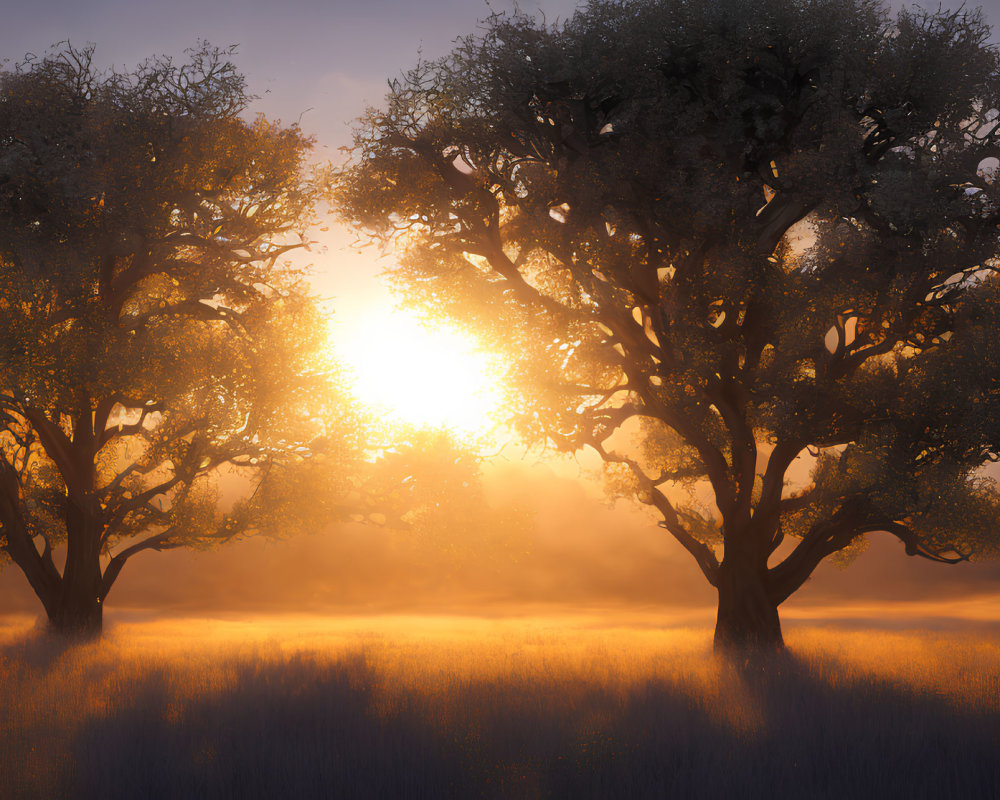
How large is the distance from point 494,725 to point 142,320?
594 inches

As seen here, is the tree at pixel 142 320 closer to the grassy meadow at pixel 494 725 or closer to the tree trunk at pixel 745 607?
the grassy meadow at pixel 494 725

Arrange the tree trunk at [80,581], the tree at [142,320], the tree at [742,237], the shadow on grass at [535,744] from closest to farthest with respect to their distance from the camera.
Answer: the shadow on grass at [535,744], the tree at [742,237], the tree at [142,320], the tree trunk at [80,581]

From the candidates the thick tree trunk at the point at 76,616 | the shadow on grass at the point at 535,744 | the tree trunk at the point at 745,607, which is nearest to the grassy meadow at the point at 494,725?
the shadow on grass at the point at 535,744

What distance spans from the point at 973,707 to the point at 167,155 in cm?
1953

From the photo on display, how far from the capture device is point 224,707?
12.2 metres

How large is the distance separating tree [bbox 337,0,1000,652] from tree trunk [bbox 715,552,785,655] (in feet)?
0.21

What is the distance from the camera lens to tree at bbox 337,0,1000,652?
50.0 feet

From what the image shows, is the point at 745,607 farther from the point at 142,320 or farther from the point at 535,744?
the point at 142,320

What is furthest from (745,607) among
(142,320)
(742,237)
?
(142,320)

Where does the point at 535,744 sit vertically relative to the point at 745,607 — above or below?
below

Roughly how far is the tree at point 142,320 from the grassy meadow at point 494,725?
471 cm

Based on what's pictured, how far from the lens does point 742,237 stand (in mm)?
16797

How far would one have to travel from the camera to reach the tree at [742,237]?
15.2 m

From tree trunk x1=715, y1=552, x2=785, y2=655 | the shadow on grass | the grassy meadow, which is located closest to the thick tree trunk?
the grassy meadow
